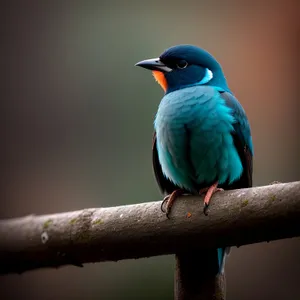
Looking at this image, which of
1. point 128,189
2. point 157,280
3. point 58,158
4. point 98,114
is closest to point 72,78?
point 98,114

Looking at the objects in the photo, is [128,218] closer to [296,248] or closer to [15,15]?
[296,248]

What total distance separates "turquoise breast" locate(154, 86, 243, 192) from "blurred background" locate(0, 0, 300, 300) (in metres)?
1.87

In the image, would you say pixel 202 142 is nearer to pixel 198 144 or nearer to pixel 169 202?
pixel 198 144

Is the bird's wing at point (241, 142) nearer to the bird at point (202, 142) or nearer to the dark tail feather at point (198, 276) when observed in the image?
the bird at point (202, 142)

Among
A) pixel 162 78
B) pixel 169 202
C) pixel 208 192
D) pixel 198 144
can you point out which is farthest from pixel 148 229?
pixel 162 78

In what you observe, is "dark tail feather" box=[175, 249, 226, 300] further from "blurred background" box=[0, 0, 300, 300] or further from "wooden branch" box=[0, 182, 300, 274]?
"blurred background" box=[0, 0, 300, 300]

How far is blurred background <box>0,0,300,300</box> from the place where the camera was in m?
5.24

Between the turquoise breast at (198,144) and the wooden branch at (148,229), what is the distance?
0.30 m

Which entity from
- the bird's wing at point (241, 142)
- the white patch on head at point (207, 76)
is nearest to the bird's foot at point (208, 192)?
the bird's wing at point (241, 142)

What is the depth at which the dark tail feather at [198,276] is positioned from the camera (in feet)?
8.70

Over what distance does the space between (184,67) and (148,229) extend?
3.80ft

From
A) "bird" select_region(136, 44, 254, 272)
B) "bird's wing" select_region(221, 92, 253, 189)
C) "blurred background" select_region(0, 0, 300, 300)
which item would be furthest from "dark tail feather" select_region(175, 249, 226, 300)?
"blurred background" select_region(0, 0, 300, 300)

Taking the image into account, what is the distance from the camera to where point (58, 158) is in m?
6.07

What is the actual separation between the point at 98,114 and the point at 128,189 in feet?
4.16
